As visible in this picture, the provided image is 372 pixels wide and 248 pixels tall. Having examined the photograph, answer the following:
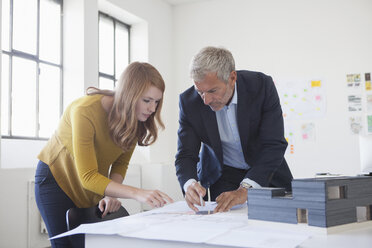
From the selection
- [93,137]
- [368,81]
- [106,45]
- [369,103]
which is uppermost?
[106,45]

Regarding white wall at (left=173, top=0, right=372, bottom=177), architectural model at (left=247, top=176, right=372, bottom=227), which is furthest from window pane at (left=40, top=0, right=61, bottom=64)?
architectural model at (left=247, top=176, right=372, bottom=227)

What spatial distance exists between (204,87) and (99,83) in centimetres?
353

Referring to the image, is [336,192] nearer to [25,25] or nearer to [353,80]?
[25,25]

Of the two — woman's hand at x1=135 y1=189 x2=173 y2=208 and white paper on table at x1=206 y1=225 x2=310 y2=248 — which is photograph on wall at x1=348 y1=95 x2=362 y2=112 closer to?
woman's hand at x1=135 y1=189 x2=173 y2=208

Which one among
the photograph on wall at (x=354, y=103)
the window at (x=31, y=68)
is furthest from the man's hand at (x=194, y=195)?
the photograph on wall at (x=354, y=103)

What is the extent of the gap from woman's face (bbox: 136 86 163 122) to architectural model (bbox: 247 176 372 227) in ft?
2.26

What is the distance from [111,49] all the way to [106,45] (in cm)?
10

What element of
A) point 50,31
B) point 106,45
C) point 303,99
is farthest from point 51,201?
point 303,99

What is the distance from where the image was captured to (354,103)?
15.7ft

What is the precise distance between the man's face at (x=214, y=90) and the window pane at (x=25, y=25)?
2.91 metres

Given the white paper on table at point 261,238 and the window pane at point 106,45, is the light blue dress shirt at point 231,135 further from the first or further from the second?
the window pane at point 106,45

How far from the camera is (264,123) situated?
181cm

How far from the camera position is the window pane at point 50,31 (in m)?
4.31

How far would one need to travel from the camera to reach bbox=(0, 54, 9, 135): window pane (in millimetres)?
3805
